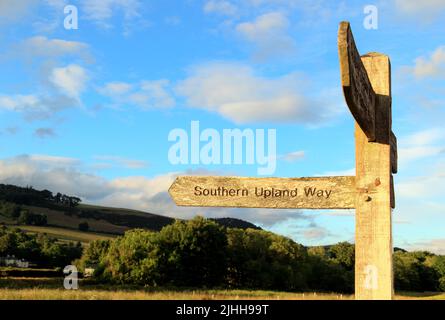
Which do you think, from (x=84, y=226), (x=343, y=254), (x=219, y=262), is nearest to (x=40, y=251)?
(x=84, y=226)

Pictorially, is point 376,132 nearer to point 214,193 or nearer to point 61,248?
point 214,193

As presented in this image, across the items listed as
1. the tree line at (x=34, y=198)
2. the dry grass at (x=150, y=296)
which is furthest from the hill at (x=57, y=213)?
the dry grass at (x=150, y=296)

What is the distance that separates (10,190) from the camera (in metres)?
132

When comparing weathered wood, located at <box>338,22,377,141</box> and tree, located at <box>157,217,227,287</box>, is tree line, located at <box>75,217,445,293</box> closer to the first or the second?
tree, located at <box>157,217,227,287</box>

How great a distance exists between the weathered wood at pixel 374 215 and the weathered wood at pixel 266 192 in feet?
0.64

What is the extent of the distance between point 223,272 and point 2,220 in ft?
223

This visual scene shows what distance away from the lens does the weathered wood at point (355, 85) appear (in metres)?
4.84

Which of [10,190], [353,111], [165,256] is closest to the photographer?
[353,111]

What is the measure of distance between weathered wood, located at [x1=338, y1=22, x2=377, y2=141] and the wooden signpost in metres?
0.02

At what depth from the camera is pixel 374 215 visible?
20.2 ft

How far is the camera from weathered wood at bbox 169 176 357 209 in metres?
6.29

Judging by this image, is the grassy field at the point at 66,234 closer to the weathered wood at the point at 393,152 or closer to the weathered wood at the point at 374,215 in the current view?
the weathered wood at the point at 393,152
